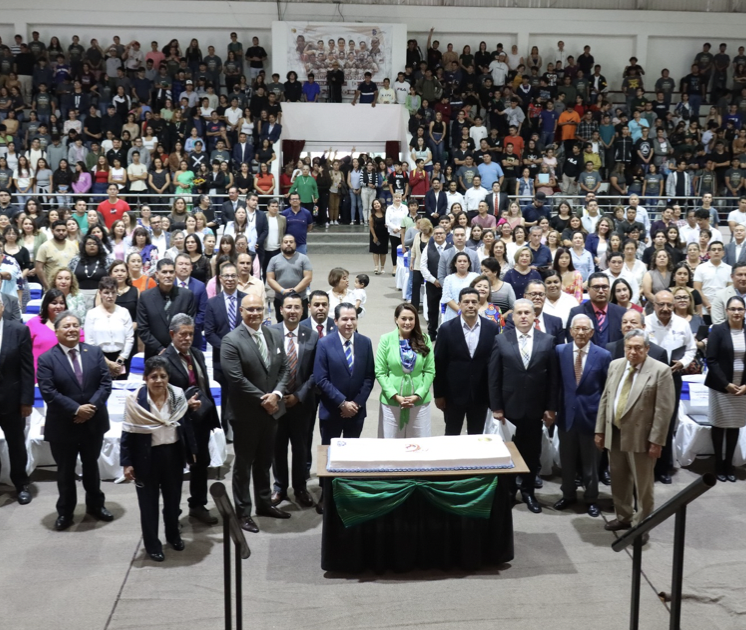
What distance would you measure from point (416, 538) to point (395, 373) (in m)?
1.24

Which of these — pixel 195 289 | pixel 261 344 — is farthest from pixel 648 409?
pixel 195 289

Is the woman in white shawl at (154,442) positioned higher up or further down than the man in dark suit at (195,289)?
further down

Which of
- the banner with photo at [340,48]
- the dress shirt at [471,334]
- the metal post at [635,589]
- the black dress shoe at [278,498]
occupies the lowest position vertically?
the black dress shoe at [278,498]

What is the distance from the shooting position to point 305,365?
6141 mm

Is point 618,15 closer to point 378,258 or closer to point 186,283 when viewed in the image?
point 378,258

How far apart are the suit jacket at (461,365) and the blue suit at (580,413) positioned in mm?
543

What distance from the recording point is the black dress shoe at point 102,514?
5.97 metres

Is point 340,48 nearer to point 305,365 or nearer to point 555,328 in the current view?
point 555,328

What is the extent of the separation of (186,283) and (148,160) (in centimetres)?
989

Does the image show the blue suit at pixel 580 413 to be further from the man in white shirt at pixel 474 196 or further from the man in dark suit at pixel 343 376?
the man in white shirt at pixel 474 196

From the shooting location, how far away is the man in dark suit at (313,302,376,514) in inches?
239

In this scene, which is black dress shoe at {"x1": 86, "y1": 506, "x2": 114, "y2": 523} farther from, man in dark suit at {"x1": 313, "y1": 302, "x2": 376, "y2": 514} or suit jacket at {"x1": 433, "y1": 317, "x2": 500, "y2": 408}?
suit jacket at {"x1": 433, "y1": 317, "x2": 500, "y2": 408}

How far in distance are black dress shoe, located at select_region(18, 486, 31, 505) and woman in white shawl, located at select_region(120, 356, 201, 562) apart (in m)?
1.31

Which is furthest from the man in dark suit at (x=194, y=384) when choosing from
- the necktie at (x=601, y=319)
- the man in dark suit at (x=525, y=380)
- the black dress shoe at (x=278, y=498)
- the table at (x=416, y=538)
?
the necktie at (x=601, y=319)
